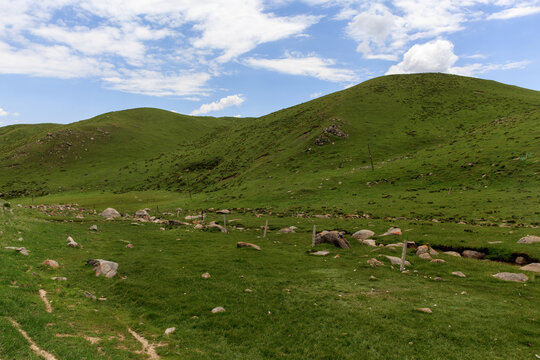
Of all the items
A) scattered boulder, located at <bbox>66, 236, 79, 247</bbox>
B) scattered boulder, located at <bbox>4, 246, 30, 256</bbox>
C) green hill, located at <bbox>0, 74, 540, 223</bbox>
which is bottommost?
scattered boulder, located at <bbox>66, 236, 79, 247</bbox>

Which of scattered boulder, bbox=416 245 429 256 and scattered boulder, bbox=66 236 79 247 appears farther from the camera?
scattered boulder, bbox=66 236 79 247

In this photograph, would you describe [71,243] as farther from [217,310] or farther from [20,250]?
[217,310]

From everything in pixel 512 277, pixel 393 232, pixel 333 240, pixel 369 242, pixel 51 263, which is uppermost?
pixel 51 263

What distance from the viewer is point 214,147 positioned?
12450cm

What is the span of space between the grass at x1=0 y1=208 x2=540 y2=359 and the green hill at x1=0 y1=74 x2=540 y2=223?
78.4 ft

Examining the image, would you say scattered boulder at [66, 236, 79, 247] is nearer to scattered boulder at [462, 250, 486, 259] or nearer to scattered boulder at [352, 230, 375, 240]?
scattered boulder at [352, 230, 375, 240]

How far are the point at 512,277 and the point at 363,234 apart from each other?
14.6m

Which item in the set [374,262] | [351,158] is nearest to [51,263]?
[374,262]

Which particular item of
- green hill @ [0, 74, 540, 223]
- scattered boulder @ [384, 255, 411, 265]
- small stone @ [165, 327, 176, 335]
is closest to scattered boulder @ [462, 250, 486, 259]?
scattered boulder @ [384, 255, 411, 265]

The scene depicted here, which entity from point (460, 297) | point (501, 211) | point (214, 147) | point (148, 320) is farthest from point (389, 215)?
point (214, 147)

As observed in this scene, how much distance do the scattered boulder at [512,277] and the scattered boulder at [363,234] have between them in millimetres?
13414

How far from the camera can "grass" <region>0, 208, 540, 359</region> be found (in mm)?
11781

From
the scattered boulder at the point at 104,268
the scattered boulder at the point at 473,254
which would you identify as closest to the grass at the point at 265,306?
the scattered boulder at the point at 104,268

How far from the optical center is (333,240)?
29.7 m
